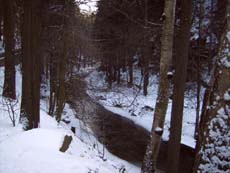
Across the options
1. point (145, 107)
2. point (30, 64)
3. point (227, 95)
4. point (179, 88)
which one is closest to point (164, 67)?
point (179, 88)

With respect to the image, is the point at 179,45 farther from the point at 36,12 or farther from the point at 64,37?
the point at 64,37

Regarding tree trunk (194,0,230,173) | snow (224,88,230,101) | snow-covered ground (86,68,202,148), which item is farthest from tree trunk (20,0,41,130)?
snow (224,88,230,101)

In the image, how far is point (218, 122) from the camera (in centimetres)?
297

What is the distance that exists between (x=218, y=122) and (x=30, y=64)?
5.84 metres

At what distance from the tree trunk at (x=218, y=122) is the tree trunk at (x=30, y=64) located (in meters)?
5.54

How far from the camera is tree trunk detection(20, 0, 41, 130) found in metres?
7.57

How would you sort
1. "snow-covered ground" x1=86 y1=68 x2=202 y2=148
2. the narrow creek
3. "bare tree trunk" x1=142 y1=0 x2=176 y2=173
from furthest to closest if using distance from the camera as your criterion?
"snow-covered ground" x1=86 y1=68 x2=202 y2=148 → the narrow creek → "bare tree trunk" x1=142 y1=0 x2=176 y2=173

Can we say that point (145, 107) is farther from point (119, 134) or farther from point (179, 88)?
point (179, 88)

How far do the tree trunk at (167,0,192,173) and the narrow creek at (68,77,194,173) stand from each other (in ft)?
9.63

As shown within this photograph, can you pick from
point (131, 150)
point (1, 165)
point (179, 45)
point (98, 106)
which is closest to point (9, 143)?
point (1, 165)

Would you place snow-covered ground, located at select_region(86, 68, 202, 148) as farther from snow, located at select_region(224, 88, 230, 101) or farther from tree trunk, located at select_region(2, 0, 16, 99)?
snow, located at select_region(224, 88, 230, 101)

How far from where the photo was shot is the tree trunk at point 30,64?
7566 mm

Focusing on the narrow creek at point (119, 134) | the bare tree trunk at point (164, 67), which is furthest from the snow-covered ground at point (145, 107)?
the bare tree trunk at point (164, 67)

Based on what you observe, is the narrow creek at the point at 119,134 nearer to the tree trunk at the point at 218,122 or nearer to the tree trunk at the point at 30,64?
the tree trunk at the point at 30,64
